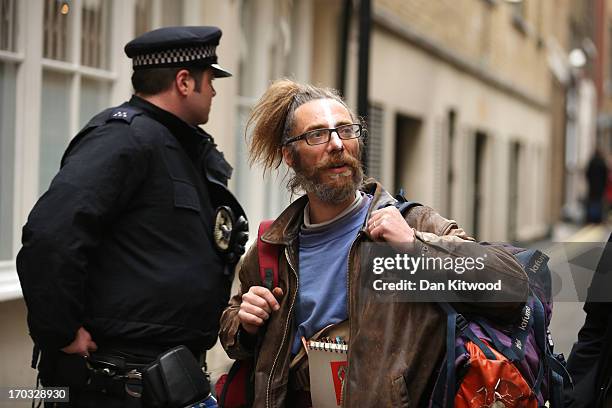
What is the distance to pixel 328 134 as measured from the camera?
121 inches

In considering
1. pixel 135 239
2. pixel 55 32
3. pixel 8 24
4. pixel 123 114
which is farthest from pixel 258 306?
pixel 55 32

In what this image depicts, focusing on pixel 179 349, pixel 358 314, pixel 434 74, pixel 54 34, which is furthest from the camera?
pixel 434 74

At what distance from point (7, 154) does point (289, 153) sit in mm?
2960

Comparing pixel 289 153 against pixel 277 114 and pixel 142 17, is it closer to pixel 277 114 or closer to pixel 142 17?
pixel 277 114

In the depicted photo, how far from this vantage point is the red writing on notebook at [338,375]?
9.69ft

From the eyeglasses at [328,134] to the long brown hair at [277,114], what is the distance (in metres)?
0.09

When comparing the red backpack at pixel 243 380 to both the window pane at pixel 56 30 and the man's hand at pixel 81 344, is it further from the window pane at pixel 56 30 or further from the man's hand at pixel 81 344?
the window pane at pixel 56 30

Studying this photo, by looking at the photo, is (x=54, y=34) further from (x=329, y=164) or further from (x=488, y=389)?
(x=488, y=389)

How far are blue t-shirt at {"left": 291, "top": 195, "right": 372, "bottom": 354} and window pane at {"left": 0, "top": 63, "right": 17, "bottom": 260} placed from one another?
9.83ft

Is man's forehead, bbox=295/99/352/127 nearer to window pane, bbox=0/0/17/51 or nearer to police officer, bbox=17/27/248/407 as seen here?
police officer, bbox=17/27/248/407

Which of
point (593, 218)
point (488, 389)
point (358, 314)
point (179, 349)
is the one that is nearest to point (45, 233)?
point (179, 349)

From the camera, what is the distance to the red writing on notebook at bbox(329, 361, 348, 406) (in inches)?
116

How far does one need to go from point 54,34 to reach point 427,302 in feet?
12.8

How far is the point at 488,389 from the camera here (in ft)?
8.80
